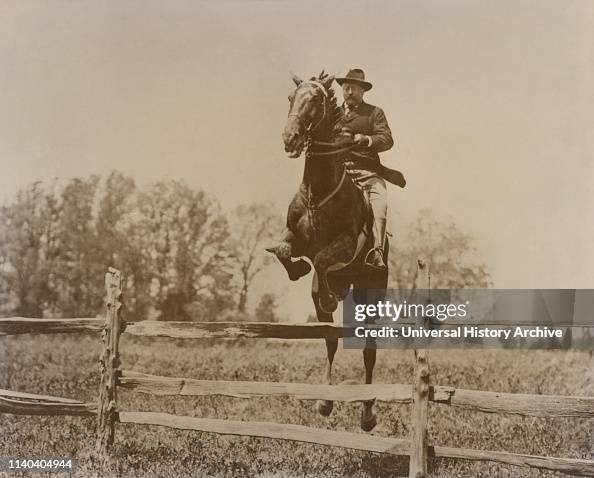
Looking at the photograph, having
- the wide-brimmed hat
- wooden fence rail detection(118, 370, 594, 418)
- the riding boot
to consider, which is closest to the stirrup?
the riding boot

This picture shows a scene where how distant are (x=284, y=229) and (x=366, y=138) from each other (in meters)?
0.95

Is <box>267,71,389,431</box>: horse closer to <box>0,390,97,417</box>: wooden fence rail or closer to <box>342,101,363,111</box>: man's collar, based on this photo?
<box>342,101,363,111</box>: man's collar

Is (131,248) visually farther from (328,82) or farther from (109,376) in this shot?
(328,82)

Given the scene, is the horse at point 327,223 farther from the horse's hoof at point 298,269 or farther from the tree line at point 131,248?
the tree line at point 131,248

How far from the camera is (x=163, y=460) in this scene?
4977mm

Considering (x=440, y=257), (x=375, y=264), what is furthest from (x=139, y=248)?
(x=440, y=257)

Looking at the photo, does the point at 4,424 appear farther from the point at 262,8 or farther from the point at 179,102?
the point at 262,8

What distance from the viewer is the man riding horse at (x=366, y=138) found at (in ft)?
16.8

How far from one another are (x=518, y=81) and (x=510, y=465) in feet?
9.59

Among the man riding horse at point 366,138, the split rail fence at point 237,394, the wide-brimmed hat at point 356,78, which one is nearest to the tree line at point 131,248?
the split rail fence at point 237,394

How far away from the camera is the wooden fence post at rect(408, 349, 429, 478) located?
179 inches

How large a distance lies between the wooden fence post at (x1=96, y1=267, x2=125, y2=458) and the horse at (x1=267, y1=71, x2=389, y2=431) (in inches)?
50.2

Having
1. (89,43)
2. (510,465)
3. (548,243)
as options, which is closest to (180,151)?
(89,43)

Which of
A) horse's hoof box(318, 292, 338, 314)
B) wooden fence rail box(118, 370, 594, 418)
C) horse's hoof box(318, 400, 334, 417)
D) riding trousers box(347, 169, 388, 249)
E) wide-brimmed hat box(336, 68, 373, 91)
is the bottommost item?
horse's hoof box(318, 400, 334, 417)
